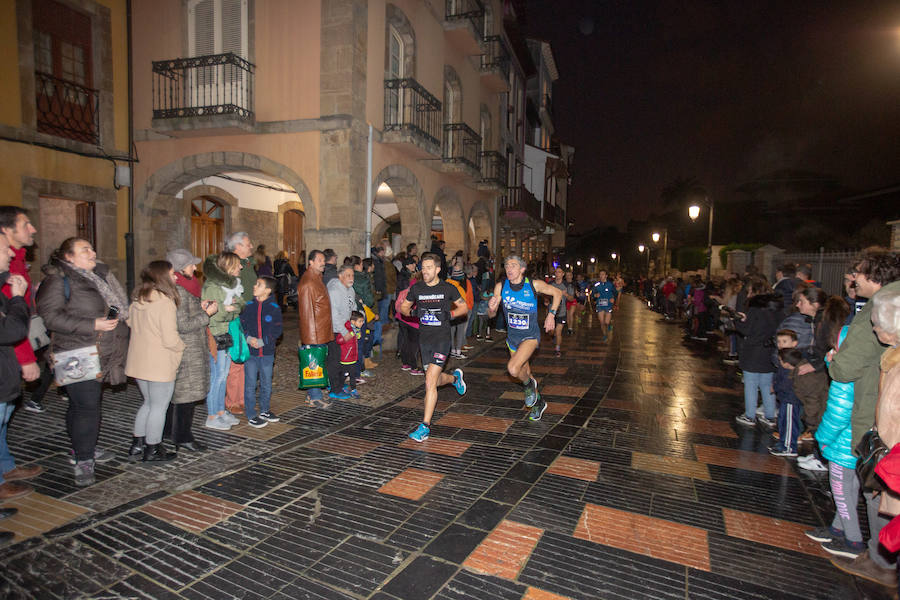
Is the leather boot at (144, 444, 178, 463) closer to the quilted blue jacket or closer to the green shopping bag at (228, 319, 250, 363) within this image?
the green shopping bag at (228, 319, 250, 363)

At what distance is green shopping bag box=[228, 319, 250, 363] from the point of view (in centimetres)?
541

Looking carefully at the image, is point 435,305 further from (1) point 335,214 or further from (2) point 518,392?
(1) point 335,214

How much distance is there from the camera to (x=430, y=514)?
3.72 meters

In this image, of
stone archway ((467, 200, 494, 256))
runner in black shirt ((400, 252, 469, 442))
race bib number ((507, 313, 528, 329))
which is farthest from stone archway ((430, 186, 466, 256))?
runner in black shirt ((400, 252, 469, 442))

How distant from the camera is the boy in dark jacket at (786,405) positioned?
16.9ft

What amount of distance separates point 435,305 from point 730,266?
680 inches

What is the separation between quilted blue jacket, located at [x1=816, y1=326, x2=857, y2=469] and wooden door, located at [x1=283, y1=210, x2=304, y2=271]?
52.0 ft

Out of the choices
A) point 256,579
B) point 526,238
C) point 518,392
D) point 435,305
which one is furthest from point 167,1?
point 526,238

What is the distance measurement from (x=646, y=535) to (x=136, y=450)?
4.46 meters

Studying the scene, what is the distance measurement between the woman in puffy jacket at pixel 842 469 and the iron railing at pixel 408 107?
10.3 metres

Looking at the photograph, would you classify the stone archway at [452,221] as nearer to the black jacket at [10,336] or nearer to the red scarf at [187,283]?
the red scarf at [187,283]

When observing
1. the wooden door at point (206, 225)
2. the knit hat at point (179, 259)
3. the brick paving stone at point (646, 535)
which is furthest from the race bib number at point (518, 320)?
the wooden door at point (206, 225)

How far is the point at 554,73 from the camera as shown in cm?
3488

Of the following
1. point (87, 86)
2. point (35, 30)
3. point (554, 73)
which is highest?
point (554, 73)
